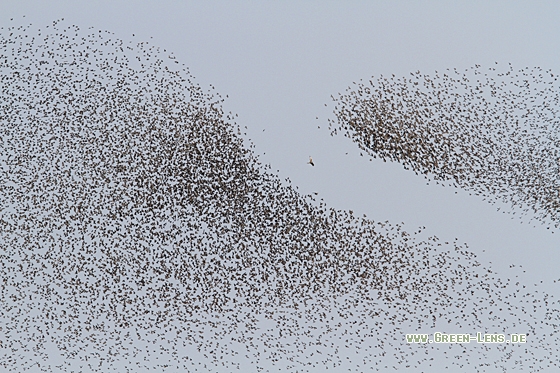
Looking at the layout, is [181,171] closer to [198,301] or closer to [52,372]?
[198,301]

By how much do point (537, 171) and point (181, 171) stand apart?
3.38 metres

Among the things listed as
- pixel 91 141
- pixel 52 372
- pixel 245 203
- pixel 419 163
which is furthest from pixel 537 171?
pixel 52 372

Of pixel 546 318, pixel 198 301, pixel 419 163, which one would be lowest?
pixel 198 301

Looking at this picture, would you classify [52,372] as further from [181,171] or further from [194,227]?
[181,171]

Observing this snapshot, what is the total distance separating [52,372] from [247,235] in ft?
7.27

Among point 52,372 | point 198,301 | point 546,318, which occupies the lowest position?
point 52,372

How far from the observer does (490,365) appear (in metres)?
4.66

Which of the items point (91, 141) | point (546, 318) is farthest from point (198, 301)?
point (546, 318)

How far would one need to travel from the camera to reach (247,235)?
4.77 meters

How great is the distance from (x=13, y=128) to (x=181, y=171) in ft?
5.61

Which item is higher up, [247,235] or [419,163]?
[419,163]

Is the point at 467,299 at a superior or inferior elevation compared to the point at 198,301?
superior

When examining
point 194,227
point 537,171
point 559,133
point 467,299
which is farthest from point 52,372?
point 559,133

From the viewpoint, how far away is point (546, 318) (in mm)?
4703
